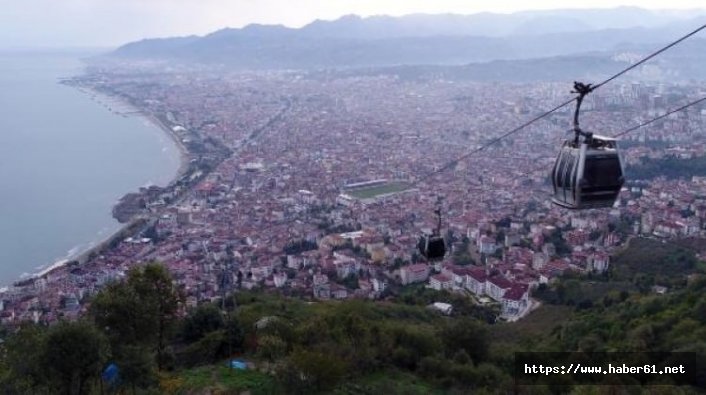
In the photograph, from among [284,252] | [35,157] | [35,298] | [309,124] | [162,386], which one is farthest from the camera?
[309,124]

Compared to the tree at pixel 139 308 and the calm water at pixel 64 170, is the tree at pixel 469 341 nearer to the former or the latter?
the tree at pixel 139 308

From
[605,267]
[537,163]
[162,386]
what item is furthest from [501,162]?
[162,386]

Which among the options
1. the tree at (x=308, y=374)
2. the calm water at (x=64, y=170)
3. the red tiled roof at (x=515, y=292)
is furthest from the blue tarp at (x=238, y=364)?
the calm water at (x=64, y=170)

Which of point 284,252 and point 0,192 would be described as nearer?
point 284,252

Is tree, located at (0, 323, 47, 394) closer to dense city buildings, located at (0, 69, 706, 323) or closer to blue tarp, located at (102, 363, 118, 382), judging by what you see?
blue tarp, located at (102, 363, 118, 382)

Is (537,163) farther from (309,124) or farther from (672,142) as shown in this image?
(309,124)

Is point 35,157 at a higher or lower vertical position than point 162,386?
Result: lower

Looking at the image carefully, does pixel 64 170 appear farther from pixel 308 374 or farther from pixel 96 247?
pixel 308 374
